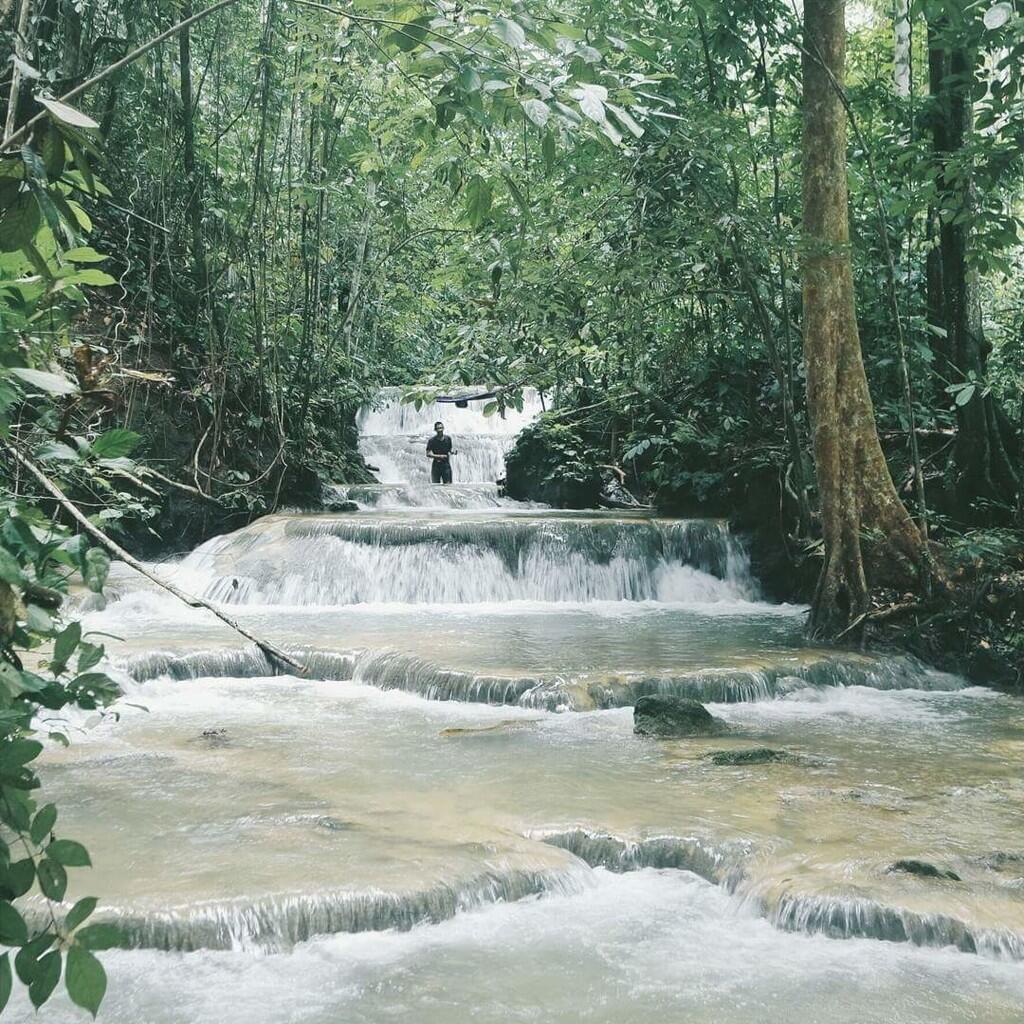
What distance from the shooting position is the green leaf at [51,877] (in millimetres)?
1549

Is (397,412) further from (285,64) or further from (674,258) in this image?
(674,258)

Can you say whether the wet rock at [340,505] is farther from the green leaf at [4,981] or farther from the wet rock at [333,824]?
the green leaf at [4,981]

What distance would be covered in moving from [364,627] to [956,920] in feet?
21.3

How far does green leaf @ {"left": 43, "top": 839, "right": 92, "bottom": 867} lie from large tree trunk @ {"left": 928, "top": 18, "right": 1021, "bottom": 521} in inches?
350

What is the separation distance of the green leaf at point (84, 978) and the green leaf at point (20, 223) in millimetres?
1100

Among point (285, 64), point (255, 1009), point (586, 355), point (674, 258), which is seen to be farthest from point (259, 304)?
point (255, 1009)

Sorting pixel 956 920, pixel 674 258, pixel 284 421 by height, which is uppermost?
pixel 674 258

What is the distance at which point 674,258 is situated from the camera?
8797mm

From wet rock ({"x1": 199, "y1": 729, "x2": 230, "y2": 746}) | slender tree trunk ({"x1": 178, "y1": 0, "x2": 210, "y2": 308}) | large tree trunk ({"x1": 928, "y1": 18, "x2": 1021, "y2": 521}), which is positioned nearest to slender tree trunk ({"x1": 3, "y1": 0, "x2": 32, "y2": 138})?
wet rock ({"x1": 199, "y1": 729, "x2": 230, "y2": 746})

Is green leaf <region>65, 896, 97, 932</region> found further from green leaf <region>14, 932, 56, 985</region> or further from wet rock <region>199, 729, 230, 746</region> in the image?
wet rock <region>199, 729, 230, 746</region>

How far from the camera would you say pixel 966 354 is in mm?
9742

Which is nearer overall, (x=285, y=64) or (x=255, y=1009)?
(x=255, y=1009)

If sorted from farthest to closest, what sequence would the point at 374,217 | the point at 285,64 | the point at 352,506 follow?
the point at 352,506
the point at 374,217
the point at 285,64

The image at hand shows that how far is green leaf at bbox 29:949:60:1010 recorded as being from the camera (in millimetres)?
1467
